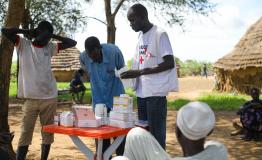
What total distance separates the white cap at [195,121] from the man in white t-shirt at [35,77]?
2464mm

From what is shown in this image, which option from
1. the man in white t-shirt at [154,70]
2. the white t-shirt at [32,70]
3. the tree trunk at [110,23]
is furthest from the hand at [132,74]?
the tree trunk at [110,23]

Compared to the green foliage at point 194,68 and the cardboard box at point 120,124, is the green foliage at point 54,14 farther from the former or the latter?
the green foliage at point 194,68

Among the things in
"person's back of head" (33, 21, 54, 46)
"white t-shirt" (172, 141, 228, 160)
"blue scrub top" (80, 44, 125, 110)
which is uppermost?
"person's back of head" (33, 21, 54, 46)

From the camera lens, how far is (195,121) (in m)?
2.34

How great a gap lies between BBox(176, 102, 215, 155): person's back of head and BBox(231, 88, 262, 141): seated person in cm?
505

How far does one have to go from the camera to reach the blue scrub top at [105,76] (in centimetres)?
438

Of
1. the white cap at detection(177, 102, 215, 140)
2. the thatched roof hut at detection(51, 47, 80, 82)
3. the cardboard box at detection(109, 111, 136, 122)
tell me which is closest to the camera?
the white cap at detection(177, 102, 215, 140)

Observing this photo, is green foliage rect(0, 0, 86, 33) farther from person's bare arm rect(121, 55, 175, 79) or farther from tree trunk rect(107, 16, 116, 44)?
person's bare arm rect(121, 55, 175, 79)

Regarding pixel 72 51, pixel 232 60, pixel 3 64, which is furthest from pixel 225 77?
pixel 3 64

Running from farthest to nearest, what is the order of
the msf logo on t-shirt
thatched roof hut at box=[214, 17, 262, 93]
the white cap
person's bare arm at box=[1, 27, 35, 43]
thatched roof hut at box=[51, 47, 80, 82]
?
thatched roof hut at box=[51, 47, 80, 82], thatched roof hut at box=[214, 17, 262, 93], person's bare arm at box=[1, 27, 35, 43], the msf logo on t-shirt, the white cap

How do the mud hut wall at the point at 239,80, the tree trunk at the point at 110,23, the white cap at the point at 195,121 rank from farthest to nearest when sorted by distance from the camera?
the mud hut wall at the point at 239,80 → the tree trunk at the point at 110,23 → the white cap at the point at 195,121

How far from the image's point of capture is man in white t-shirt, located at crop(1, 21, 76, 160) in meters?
4.48

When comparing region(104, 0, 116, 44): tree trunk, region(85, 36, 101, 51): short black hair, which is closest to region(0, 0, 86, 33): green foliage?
region(104, 0, 116, 44): tree trunk

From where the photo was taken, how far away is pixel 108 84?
441cm
